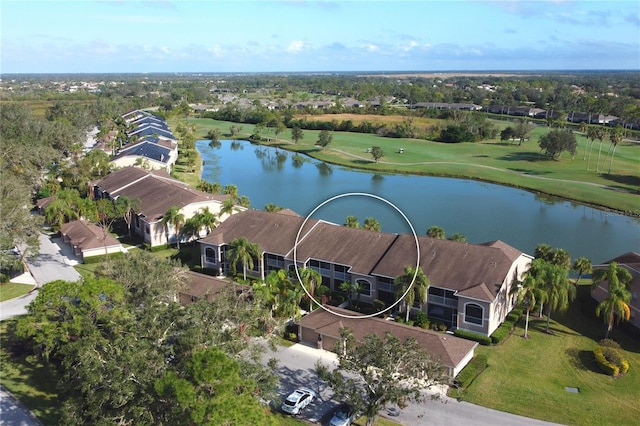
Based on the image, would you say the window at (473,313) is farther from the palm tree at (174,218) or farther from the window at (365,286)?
the palm tree at (174,218)

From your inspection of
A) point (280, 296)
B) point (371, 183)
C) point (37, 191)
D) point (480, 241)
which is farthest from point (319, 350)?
point (371, 183)

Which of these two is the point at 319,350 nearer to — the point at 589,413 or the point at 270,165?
the point at 589,413

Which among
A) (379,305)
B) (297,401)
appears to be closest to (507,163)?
(379,305)

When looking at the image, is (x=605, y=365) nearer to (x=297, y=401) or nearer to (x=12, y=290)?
(x=297, y=401)

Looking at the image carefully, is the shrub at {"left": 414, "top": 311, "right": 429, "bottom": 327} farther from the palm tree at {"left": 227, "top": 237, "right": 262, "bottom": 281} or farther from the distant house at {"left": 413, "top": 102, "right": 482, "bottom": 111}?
the distant house at {"left": 413, "top": 102, "right": 482, "bottom": 111}

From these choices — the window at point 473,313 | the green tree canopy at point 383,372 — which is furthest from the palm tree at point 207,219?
the green tree canopy at point 383,372
